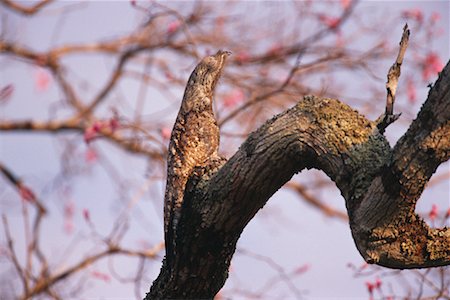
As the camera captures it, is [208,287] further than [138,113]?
No

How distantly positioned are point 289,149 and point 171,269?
0.64m

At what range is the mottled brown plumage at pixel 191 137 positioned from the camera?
232cm

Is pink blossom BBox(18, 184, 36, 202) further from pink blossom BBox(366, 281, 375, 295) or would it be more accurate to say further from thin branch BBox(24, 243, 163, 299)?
pink blossom BBox(366, 281, 375, 295)

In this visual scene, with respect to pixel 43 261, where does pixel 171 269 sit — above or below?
below

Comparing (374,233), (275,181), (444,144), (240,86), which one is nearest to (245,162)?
(275,181)

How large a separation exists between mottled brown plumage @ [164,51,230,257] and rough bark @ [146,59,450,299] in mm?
47

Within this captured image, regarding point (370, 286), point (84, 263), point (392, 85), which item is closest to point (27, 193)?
point (84, 263)

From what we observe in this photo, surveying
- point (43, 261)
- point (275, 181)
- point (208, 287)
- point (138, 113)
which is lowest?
point (208, 287)

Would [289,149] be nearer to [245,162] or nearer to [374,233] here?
[245,162]

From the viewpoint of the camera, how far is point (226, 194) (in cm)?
212

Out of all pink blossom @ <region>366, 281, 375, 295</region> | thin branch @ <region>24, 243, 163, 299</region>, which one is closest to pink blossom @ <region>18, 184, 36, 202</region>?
thin branch @ <region>24, 243, 163, 299</region>

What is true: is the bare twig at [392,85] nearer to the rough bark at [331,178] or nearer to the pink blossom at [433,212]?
the rough bark at [331,178]

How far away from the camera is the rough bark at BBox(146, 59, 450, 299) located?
1808mm

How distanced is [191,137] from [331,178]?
0.63 meters
